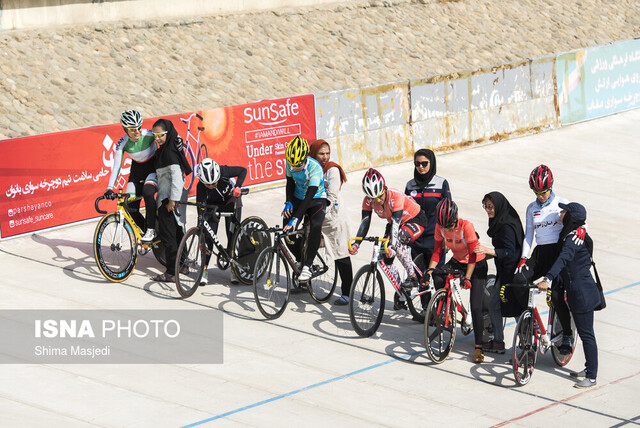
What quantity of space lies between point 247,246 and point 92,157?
3.26 meters

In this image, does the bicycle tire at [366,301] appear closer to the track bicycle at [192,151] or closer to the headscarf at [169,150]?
the headscarf at [169,150]

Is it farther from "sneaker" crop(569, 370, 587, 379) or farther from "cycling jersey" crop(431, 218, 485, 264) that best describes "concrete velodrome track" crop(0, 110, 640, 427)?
"cycling jersey" crop(431, 218, 485, 264)

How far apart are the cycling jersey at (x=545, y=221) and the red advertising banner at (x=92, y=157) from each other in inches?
254

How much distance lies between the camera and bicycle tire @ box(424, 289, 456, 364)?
9711mm

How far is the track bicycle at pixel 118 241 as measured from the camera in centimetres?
1157

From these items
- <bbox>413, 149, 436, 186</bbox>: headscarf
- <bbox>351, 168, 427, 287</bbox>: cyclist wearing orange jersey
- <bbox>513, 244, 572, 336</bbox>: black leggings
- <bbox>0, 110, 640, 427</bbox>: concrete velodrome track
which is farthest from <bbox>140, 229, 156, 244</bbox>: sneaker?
<bbox>513, 244, 572, 336</bbox>: black leggings

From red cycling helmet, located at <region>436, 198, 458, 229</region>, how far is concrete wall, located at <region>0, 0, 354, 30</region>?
12.3 meters

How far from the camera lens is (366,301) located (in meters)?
10.4

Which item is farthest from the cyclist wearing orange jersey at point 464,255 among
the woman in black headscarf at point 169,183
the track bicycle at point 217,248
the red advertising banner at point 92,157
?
the red advertising banner at point 92,157

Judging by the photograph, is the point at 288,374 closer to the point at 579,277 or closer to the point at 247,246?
the point at 247,246

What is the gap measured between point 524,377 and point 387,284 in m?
3.55

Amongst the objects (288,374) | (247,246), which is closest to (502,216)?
(288,374)

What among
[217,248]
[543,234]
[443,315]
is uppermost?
[543,234]

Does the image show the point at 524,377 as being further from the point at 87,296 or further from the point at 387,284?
the point at 87,296
